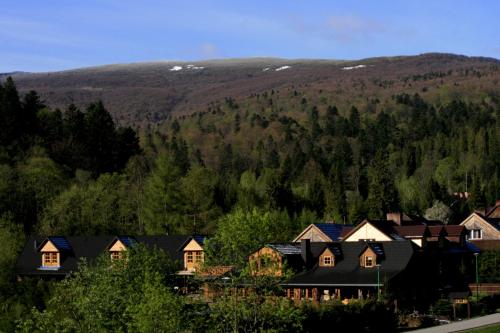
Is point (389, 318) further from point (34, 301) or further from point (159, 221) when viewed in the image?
point (159, 221)

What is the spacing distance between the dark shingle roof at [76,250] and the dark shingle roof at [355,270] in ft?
45.9

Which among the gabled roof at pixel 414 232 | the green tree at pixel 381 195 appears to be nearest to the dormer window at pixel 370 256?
the gabled roof at pixel 414 232

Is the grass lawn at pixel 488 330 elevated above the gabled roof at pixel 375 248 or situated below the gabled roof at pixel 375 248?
below

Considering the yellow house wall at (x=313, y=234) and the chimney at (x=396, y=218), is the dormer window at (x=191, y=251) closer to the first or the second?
the yellow house wall at (x=313, y=234)

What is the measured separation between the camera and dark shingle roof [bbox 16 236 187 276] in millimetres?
75438

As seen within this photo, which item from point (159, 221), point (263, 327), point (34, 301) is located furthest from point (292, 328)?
point (159, 221)

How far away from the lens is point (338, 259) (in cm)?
6744

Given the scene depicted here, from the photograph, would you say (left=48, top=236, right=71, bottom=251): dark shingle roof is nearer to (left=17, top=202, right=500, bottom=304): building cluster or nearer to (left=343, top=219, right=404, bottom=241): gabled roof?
(left=17, top=202, right=500, bottom=304): building cluster

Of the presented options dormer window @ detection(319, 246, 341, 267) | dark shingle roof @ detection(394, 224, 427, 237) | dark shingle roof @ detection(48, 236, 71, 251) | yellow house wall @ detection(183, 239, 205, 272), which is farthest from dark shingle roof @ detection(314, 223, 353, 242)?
dark shingle roof @ detection(48, 236, 71, 251)

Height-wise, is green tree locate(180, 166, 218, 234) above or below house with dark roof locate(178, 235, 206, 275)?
above

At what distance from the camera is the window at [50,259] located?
76.4 m

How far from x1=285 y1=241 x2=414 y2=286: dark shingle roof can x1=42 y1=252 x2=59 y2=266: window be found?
22.3m

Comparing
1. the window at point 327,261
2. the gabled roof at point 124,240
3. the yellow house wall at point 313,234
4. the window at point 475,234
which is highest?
the gabled roof at point 124,240

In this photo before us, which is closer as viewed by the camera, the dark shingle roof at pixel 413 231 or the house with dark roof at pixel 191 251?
the house with dark roof at pixel 191 251
